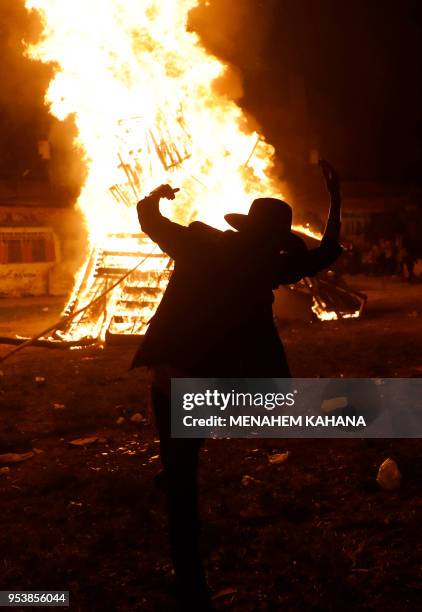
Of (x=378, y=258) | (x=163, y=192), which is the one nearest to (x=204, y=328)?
(x=163, y=192)

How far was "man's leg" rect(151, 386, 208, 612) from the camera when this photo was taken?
2.83 metres

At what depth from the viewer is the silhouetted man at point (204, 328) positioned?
284 cm

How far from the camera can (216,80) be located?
1250 cm

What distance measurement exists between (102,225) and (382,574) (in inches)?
430

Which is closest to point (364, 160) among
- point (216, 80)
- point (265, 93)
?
point (265, 93)

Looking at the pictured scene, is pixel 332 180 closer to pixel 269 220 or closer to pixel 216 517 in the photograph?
pixel 269 220

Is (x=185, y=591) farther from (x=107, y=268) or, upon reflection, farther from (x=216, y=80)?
(x=216, y=80)

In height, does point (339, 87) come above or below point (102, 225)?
above

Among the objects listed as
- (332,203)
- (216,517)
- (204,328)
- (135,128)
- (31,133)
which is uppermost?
(31,133)

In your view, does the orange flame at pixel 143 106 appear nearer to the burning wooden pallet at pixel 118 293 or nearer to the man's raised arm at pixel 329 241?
the burning wooden pallet at pixel 118 293

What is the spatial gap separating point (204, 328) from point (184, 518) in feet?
3.14

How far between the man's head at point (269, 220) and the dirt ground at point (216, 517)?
1.95 meters

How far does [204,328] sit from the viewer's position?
9.29 ft

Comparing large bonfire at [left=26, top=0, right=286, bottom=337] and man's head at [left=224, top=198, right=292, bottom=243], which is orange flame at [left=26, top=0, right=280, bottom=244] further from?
man's head at [left=224, top=198, right=292, bottom=243]
